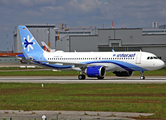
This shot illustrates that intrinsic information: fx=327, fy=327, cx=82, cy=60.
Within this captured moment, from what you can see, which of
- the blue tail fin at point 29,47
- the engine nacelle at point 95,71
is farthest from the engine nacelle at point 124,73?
the blue tail fin at point 29,47

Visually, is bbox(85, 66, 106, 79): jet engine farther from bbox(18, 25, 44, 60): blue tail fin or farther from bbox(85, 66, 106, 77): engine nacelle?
bbox(18, 25, 44, 60): blue tail fin

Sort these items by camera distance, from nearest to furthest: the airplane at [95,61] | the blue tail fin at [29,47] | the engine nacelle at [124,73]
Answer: the airplane at [95,61]
the engine nacelle at [124,73]
the blue tail fin at [29,47]

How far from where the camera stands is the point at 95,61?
56.8 m

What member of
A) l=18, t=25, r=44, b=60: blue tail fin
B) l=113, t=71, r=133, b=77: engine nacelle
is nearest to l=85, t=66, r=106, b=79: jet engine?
l=113, t=71, r=133, b=77: engine nacelle

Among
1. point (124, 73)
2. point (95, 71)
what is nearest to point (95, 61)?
point (95, 71)

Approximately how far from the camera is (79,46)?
4924 inches

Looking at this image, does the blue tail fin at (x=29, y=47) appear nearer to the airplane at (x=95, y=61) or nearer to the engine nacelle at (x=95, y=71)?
the airplane at (x=95, y=61)

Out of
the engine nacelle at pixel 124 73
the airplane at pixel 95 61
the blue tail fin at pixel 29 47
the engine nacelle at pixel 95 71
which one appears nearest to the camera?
the engine nacelle at pixel 95 71

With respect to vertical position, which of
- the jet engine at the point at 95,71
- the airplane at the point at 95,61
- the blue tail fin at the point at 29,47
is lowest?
the jet engine at the point at 95,71

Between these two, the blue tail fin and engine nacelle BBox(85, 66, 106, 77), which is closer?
engine nacelle BBox(85, 66, 106, 77)

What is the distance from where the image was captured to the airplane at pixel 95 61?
54219 mm

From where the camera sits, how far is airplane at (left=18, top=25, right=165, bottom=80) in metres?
54.2

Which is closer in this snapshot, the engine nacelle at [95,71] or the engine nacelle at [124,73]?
the engine nacelle at [95,71]

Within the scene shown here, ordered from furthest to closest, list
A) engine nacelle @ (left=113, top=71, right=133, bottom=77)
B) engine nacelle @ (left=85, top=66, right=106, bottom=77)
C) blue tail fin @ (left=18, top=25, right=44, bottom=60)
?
blue tail fin @ (left=18, top=25, right=44, bottom=60), engine nacelle @ (left=113, top=71, right=133, bottom=77), engine nacelle @ (left=85, top=66, right=106, bottom=77)
